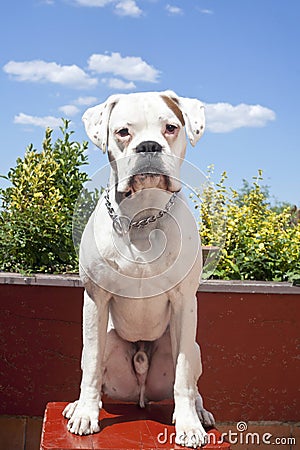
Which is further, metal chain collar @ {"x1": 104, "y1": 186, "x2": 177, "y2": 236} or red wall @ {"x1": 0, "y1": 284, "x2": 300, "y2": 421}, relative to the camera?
red wall @ {"x1": 0, "y1": 284, "x2": 300, "y2": 421}

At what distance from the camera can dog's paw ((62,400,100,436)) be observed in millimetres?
2031

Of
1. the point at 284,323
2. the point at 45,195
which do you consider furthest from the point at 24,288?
the point at 284,323

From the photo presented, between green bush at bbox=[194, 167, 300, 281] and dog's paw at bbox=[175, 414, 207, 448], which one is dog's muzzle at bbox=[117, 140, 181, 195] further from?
green bush at bbox=[194, 167, 300, 281]

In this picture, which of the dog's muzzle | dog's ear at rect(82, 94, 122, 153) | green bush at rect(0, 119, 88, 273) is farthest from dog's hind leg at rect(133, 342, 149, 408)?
green bush at rect(0, 119, 88, 273)

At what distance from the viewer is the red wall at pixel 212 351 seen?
10.3ft

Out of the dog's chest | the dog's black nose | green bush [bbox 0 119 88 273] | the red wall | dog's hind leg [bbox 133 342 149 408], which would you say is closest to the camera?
the dog's black nose

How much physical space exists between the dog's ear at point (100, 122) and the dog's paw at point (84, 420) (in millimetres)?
867

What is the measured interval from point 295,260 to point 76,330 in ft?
4.49

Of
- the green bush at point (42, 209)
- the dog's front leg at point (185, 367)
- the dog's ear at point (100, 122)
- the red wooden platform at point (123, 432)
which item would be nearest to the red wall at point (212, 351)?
the green bush at point (42, 209)

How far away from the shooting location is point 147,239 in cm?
203

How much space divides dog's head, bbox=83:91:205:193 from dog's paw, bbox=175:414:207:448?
0.76m

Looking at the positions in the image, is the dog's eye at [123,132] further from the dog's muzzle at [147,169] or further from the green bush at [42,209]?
the green bush at [42,209]

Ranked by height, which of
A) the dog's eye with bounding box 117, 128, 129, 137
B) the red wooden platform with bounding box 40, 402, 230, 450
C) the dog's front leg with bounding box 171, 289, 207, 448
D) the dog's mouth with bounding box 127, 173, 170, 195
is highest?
the dog's eye with bounding box 117, 128, 129, 137

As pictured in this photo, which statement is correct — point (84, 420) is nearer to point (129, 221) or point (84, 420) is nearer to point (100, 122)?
point (129, 221)
